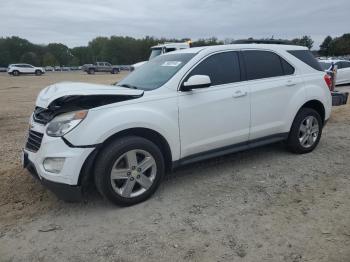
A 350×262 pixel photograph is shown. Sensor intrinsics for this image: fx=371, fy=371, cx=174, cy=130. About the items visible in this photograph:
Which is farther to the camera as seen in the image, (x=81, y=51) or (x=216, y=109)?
(x=81, y=51)

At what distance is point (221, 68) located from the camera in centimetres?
491

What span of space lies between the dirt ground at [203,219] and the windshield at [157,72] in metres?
1.31

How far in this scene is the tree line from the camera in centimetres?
9662

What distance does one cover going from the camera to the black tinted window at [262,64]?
5.18 metres

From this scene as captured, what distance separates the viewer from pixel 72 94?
3873 mm

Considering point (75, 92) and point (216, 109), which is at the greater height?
point (75, 92)

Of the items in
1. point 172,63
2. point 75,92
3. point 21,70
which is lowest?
point 21,70

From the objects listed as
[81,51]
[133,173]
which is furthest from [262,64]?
[81,51]

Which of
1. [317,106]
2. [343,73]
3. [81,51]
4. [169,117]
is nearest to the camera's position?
[169,117]

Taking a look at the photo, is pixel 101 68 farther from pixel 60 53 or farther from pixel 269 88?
pixel 60 53

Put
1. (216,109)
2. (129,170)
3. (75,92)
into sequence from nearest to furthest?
(75,92) < (129,170) < (216,109)

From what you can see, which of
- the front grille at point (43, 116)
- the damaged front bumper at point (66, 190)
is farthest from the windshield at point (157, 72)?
the damaged front bumper at point (66, 190)

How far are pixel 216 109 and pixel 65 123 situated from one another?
187 cm

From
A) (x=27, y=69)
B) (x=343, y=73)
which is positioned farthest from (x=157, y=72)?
(x=27, y=69)
